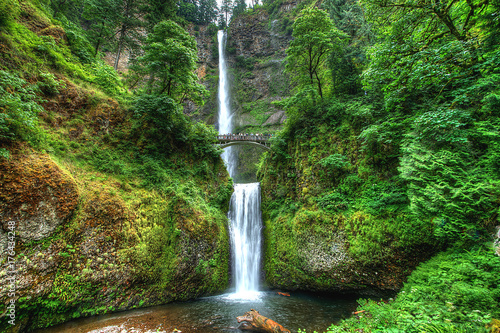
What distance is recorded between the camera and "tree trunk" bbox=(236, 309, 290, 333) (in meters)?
5.20

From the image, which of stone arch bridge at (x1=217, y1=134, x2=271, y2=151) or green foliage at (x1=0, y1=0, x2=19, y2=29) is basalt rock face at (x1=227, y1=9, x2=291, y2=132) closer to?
stone arch bridge at (x1=217, y1=134, x2=271, y2=151)

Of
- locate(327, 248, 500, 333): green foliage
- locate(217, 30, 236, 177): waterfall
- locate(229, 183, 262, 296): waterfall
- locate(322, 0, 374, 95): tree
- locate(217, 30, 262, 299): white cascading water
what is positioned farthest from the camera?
locate(217, 30, 236, 177): waterfall

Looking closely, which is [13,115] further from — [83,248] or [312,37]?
[312,37]

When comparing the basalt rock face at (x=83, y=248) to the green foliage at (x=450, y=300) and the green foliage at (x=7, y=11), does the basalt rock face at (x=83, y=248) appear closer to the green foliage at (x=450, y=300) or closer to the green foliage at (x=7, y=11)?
the green foliage at (x=7, y=11)

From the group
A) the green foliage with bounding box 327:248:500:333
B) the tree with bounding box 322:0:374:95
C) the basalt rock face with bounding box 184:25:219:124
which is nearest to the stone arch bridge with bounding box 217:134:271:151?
the tree with bounding box 322:0:374:95

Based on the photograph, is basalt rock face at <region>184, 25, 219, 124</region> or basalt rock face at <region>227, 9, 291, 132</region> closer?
basalt rock face at <region>227, 9, 291, 132</region>

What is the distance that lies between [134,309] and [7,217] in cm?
464

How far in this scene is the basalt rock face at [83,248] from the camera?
493cm

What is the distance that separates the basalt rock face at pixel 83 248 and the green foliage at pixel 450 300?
659 cm

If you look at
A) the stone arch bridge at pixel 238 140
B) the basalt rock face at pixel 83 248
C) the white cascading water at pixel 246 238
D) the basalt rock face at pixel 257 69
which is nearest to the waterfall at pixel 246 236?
the white cascading water at pixel 246 238

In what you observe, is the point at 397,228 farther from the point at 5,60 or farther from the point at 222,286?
the point at 5,60

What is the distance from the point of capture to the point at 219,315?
6.66m

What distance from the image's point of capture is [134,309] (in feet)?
21.2

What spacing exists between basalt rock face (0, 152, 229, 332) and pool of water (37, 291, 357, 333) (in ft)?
1.76
